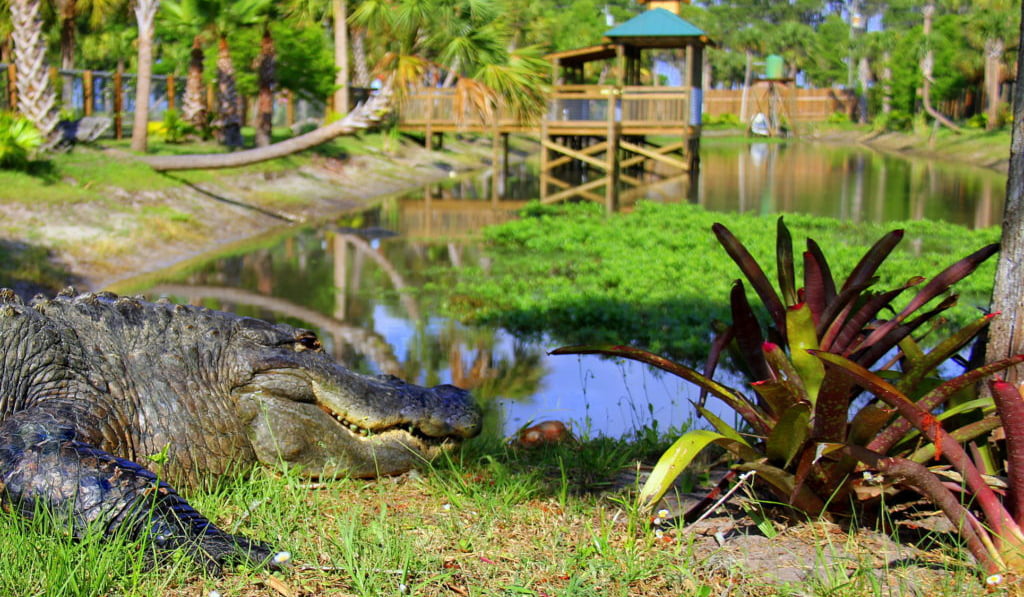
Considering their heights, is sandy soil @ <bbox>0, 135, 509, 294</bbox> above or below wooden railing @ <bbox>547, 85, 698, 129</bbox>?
below

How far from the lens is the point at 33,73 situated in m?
15.2

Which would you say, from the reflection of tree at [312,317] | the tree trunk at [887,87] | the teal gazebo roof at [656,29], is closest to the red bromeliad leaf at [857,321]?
the reflection of tree at [312,317]

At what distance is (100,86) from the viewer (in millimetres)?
25531

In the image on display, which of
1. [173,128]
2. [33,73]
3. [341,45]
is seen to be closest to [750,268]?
[33,73]

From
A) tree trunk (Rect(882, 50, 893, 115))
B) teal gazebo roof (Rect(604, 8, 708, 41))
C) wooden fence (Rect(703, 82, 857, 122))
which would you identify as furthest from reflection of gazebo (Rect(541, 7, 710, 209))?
wooden fence (Rect(703, 82, 857, 122))

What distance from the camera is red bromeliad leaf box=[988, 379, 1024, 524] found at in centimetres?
280

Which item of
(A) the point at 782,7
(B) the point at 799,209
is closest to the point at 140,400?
(B) the point at 799,209

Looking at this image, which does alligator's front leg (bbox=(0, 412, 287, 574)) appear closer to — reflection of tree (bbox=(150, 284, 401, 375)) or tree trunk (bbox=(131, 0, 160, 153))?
reflection of tree (bbox=(150, 284, 401, 375))

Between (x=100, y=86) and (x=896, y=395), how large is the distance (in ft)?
85.6

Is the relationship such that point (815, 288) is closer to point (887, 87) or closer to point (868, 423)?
point (868, 423)

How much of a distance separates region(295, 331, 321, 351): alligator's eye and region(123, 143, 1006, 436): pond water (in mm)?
1577

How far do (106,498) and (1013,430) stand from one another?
2651 mm

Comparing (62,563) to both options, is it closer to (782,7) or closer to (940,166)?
(940,166)

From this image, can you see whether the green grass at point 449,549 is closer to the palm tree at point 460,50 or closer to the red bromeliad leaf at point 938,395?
the red bromeliad leaf at point 938,395
